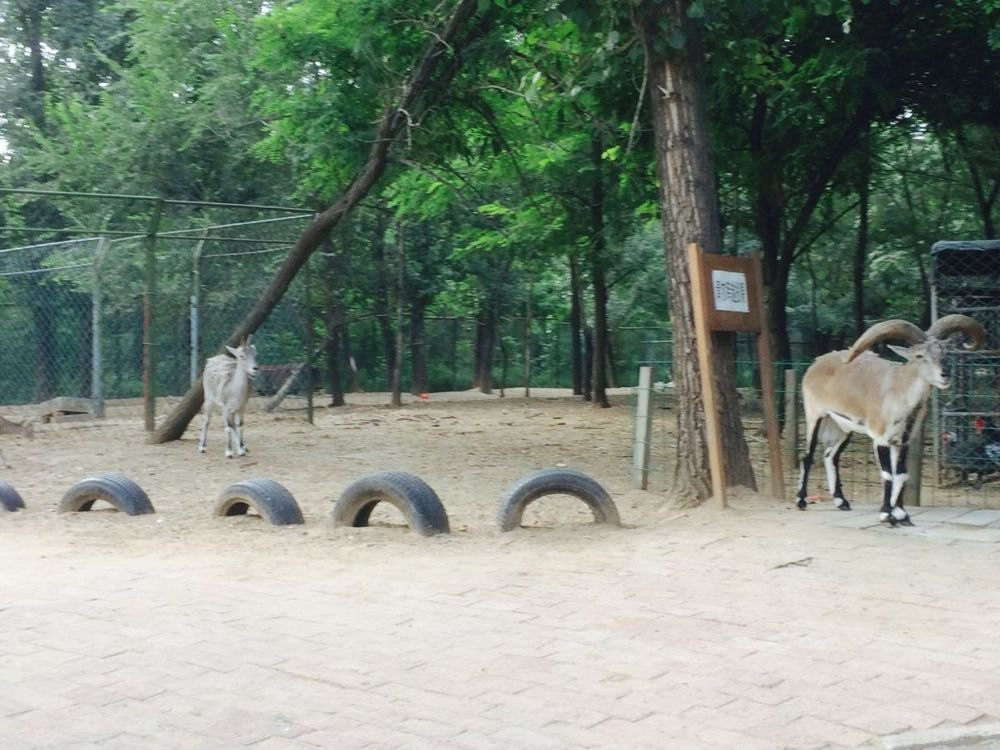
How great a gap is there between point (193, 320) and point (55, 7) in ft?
49.0

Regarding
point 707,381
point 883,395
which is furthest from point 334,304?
point 883,395

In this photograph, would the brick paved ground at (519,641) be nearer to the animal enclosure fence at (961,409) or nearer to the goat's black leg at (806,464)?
the goat's black leg at (806,464)

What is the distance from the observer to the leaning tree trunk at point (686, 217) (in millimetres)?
10227

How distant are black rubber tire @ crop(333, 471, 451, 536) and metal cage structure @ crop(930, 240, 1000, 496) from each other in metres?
5.67

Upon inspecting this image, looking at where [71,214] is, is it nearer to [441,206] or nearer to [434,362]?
[441,206]

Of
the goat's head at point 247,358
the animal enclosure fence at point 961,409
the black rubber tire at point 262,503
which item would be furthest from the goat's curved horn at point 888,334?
the goat's head at point 247,358

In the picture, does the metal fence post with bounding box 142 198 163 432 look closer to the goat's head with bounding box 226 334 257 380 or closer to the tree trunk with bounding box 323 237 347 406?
the goat's head with bounding box 226 334 257 380

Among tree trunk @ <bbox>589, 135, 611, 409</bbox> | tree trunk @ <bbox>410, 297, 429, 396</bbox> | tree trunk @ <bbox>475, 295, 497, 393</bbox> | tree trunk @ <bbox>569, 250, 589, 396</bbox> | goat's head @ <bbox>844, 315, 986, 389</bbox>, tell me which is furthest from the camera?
tree trunk @ <bbox>475, 295, 497, 393</bbox>

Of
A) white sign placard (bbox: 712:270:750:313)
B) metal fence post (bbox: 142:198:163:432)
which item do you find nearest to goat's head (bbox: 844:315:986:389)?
white sign placard (bbox: 712:270:750:313)

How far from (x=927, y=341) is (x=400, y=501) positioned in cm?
433

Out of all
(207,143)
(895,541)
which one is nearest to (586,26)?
(895,541)

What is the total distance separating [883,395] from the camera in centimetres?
959

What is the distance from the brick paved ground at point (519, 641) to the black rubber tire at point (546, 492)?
0.19 m

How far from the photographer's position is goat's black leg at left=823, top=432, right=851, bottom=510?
33.3 ft
